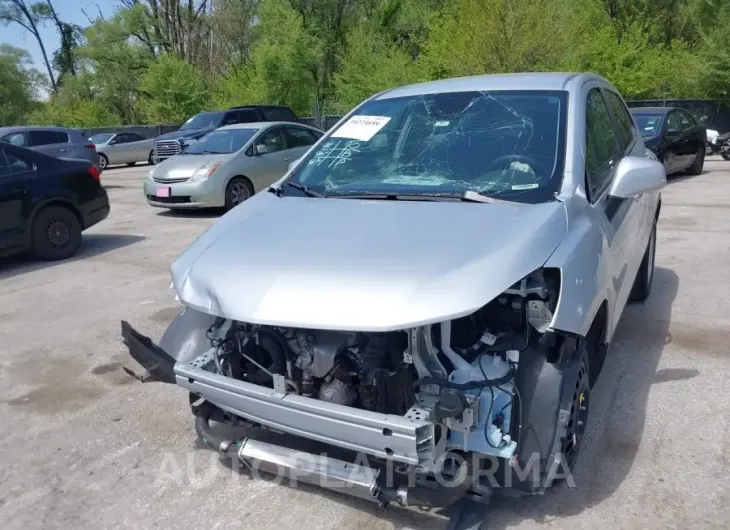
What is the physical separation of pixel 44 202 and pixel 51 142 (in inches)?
406

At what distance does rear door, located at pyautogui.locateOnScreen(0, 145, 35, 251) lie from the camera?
771cm

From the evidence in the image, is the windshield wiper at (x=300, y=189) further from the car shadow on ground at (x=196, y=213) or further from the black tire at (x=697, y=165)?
the black tire at (x=697, y=165)

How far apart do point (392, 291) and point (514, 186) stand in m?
1.15

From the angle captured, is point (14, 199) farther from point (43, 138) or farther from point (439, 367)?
point (43, 138)

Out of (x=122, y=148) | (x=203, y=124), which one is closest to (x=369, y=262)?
(x=203, y=124)

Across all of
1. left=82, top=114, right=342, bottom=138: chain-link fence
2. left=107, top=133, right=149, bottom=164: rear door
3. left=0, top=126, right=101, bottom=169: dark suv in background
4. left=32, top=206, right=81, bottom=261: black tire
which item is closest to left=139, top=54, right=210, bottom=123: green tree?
left=82, top=114, right=342, bottom=138: chain-link fence

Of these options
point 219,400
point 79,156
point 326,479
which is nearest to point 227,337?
point 219,400

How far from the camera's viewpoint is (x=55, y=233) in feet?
27.6

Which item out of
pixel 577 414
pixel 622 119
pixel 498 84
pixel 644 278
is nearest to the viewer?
pixel 577 414

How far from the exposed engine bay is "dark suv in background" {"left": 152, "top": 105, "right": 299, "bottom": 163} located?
681 inches

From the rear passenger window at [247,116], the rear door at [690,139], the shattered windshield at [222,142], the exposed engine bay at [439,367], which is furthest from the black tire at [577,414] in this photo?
the rear passenger window at [247,116]

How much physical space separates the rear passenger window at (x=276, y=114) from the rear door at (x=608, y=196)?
57.8 ft

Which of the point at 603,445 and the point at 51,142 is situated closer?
the point at 603,445

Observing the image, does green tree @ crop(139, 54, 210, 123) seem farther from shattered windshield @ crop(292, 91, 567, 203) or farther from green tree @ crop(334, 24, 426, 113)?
shattered windshield @ crop(292, 91, 567, 203)
